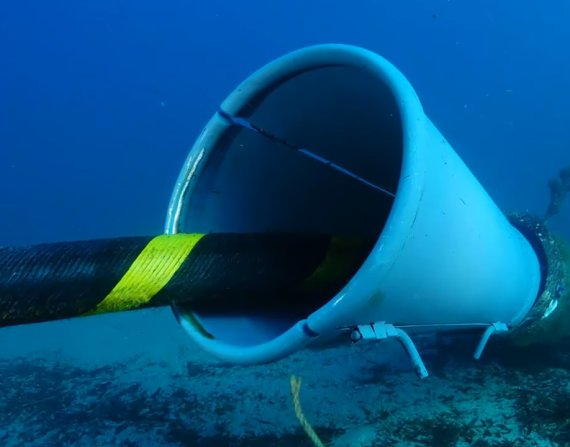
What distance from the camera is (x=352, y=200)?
2.18 m

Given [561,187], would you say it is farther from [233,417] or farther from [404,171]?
[404,171]

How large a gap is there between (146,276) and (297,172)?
2.72 feet

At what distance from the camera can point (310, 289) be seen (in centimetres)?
185

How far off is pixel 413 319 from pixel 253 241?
56 centimetres

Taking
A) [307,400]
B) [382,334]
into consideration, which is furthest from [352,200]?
[307,400]

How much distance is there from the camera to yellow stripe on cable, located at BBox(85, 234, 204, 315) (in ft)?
4.28

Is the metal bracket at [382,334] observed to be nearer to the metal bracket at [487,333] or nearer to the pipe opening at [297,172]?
the pipe opening at [297,172]

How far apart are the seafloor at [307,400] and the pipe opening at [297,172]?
967mm

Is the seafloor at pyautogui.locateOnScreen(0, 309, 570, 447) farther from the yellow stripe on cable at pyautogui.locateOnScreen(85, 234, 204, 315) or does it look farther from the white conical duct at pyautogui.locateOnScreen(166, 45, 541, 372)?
the yellow stripe on cable at pyautogui.locateOnScreen(85, 234, 204, 315)

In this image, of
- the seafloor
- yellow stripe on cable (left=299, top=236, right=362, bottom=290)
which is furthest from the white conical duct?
the seafloor

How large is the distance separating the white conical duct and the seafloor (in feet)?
1.91

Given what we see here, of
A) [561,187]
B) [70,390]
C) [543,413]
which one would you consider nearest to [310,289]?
[543,413]

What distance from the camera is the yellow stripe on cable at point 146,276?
4.28 ft

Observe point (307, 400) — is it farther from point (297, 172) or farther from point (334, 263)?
point (297, 172)
